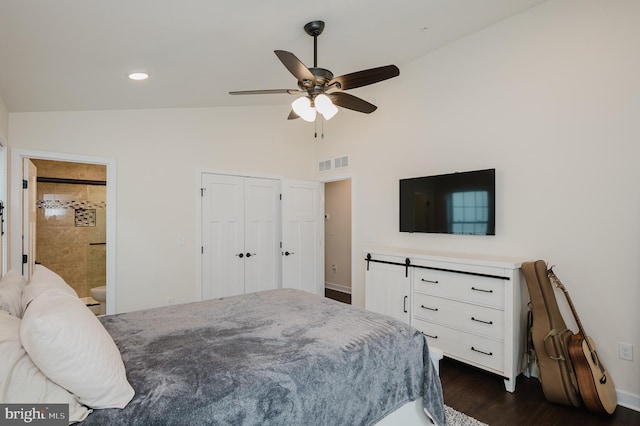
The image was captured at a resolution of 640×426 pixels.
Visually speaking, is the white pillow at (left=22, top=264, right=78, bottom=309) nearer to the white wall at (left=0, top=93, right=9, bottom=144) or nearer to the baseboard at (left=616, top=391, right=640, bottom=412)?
the white wall at (left=0, top=93, right=9, bottom=144)

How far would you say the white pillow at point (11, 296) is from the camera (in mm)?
1588

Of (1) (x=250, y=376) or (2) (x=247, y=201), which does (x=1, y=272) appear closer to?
(2) (x=247, y=201)

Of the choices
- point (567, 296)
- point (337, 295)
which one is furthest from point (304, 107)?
point (337, 295)

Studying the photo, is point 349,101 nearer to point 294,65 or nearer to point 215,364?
point 294,65

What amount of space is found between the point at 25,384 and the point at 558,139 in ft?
11.9

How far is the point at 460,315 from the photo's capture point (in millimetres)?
3055

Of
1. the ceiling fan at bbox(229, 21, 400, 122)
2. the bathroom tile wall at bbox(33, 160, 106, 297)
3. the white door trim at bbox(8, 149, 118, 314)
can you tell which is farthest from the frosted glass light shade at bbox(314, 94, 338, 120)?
the bathroom tile wall at bbox(33, 160, 106, 297)

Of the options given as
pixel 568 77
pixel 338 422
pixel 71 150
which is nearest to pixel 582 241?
pixel 568 77

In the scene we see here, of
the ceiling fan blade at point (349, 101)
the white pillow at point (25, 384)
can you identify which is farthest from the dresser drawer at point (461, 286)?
the white pillow at point (25, 384)

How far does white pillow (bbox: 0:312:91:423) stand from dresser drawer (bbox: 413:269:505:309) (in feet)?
9.15

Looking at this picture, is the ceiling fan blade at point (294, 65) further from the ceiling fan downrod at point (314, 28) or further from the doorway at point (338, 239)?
the doorway at point (338, 239)

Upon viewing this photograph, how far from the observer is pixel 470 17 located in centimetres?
304

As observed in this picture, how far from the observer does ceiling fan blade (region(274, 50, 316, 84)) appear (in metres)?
2.02

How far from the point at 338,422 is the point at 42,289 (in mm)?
1477
